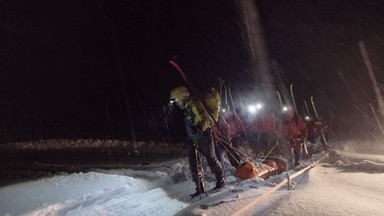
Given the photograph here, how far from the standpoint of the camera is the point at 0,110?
126ft

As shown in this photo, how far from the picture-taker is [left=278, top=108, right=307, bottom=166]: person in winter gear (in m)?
9.73

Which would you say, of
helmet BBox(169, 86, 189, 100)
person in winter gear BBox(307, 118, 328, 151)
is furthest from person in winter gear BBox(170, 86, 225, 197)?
person in winter gear BBox(307, 118, 328, 151)

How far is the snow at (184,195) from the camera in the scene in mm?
4061

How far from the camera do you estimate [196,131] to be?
6.39m

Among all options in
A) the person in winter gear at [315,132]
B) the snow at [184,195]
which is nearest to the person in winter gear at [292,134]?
the snow at [184,195]

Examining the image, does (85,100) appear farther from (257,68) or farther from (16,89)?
(257,68)

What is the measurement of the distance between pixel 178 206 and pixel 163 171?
324 cm

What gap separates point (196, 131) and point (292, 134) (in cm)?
450

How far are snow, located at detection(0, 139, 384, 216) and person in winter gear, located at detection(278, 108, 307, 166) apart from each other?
132 centimetres

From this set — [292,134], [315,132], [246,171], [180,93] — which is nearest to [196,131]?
[180,93]

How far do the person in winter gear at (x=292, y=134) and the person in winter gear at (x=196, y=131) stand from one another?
12.9 feet

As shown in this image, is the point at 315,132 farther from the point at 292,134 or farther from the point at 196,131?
the point at 196,131

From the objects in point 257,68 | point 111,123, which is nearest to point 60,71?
point 111,123

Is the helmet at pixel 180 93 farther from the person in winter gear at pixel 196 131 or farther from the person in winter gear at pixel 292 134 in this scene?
the person in winter gear at pixel 292 134
